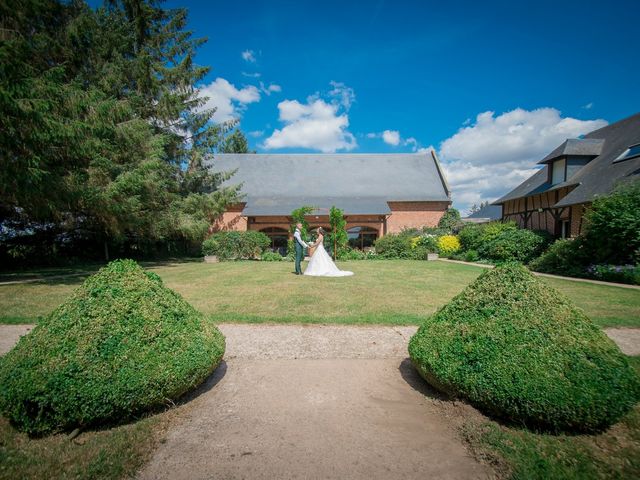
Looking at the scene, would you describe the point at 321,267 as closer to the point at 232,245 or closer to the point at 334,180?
the point at 232,245

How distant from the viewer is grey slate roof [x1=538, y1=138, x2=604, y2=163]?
53.9 feet

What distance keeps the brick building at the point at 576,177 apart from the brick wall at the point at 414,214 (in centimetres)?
503

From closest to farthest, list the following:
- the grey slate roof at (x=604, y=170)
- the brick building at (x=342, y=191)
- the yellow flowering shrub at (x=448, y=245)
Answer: the grey slate roof at (x=604, y=170) → the yellow flowering shrub at (x=448, y=245) → the brick building at (x=342, y=191)

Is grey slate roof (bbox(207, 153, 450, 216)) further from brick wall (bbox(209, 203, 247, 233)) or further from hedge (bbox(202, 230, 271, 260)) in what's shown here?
hedge (bbox(202, 230, 271, 260))

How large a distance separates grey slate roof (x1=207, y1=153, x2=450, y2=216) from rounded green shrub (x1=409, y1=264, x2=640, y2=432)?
1829 centimetres

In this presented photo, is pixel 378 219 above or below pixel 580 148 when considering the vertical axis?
below

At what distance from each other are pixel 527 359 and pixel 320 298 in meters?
5.03

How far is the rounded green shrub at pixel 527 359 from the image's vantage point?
216cm

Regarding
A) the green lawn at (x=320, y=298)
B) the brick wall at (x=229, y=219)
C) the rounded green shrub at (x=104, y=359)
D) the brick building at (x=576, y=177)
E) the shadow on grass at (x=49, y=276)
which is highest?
the brick building at (x=576, y=177)

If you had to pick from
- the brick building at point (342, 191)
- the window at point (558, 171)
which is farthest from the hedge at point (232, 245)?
the window at point (558, 171)

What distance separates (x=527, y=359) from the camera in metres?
2.32

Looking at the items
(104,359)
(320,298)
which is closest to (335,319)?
(320,298)

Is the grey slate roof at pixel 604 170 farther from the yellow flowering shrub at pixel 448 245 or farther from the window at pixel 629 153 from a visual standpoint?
the yellow flowering shrub at pixel 448 245

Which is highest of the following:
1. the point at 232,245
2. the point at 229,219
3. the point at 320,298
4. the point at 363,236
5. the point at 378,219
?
the point at 378,219
